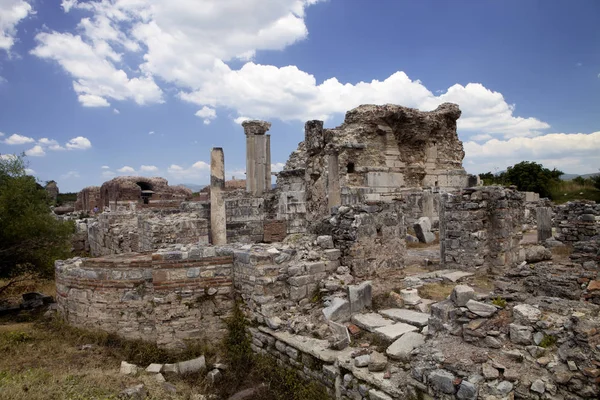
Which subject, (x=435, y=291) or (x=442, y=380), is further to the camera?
(x=435, y=291)

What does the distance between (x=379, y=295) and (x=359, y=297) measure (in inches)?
27.9

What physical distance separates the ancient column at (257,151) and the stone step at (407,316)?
1242 centimetres

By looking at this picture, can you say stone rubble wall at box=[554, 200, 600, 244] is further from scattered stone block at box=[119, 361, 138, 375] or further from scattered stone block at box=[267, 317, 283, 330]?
scattered stone block at box=[119, 361, 138, 375]

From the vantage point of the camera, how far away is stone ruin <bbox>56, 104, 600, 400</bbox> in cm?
352

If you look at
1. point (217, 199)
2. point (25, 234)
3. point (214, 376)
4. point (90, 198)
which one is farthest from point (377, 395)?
point (90, 198)

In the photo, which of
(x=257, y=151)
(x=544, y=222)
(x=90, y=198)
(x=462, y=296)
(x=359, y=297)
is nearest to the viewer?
(x=462, y=296)

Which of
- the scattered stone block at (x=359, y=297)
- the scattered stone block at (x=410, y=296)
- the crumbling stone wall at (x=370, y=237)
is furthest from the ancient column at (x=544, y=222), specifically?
the scattered stone block at (x=359, y=297)

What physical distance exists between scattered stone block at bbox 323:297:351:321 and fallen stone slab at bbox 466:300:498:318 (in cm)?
182

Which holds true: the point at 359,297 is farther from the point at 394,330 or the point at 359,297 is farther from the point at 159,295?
the point at 159,295

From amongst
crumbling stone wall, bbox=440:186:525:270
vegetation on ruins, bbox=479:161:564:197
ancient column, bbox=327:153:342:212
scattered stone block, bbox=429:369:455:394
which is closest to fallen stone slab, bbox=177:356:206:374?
scattered stone block, bbox=429:369:455:394

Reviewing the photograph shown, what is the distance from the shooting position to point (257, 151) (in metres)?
17.4

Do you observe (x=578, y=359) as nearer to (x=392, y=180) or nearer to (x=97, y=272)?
(x=97, y=272)

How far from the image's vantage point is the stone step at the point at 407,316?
5121mm

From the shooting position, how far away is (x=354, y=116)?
1727 cm
